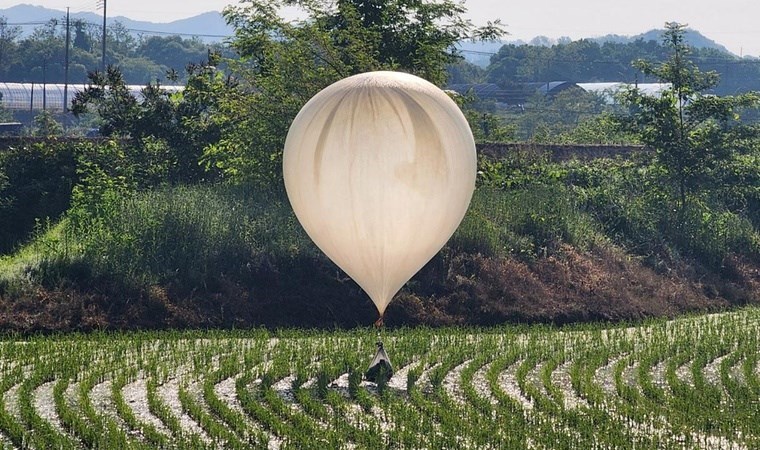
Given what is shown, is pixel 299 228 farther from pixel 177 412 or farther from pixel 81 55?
pixel 81 55

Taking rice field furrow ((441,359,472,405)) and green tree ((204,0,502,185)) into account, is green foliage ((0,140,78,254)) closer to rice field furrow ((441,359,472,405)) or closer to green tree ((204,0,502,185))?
green tree ((204,0,502,185))

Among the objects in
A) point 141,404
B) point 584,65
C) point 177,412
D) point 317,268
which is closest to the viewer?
point 177,412

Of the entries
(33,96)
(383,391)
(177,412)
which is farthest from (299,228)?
(33,96)

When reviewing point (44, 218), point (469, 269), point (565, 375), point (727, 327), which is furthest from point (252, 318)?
point (44, 218)

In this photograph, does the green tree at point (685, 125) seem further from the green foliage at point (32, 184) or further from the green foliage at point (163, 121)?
the green foliage at point (32, 184)

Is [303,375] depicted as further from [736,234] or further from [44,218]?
[736,234]
